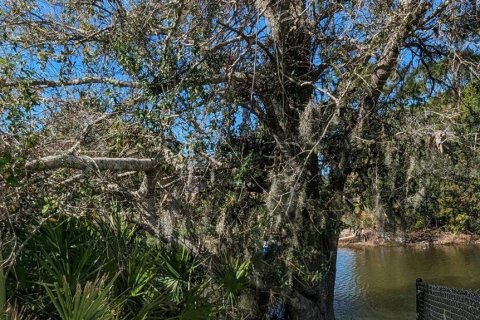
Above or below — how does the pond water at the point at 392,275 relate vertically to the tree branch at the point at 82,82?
below

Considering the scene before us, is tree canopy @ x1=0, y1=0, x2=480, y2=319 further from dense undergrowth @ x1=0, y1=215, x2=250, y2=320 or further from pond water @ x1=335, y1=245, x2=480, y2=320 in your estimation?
pond water @ x1=335, y1=245, x2=480, y2=320

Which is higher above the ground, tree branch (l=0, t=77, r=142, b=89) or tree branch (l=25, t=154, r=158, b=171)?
tree branch (l=0, t=77, r=142, b=89)

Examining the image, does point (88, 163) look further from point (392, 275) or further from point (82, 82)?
point (392, 275)

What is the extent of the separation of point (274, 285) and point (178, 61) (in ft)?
10.2

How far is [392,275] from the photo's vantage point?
59.8 feet

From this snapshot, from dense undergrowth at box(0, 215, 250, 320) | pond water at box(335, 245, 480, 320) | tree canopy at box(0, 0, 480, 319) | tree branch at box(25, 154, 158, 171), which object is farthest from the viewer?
pond water at box(335, 245, 480, 320)

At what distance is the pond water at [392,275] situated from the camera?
13469 mm

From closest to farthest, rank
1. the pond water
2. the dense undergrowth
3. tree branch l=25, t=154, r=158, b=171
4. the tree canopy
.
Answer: the dense undergrowth, tree branch l=25, t=154, r=158, b=171, the tree canopy, the pond water

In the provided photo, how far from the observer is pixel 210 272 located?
6207mm

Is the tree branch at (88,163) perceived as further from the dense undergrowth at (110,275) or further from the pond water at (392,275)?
the pond water at (392,275)

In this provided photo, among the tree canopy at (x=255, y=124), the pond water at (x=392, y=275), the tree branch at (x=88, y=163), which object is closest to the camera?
the tree branch at (x=88, y=163)

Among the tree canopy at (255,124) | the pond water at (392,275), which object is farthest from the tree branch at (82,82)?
the pond water at (392,275)

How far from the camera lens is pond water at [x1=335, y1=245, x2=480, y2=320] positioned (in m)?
13.5

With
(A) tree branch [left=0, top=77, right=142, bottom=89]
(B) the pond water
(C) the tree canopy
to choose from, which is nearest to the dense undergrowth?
(C) the tree canopy
